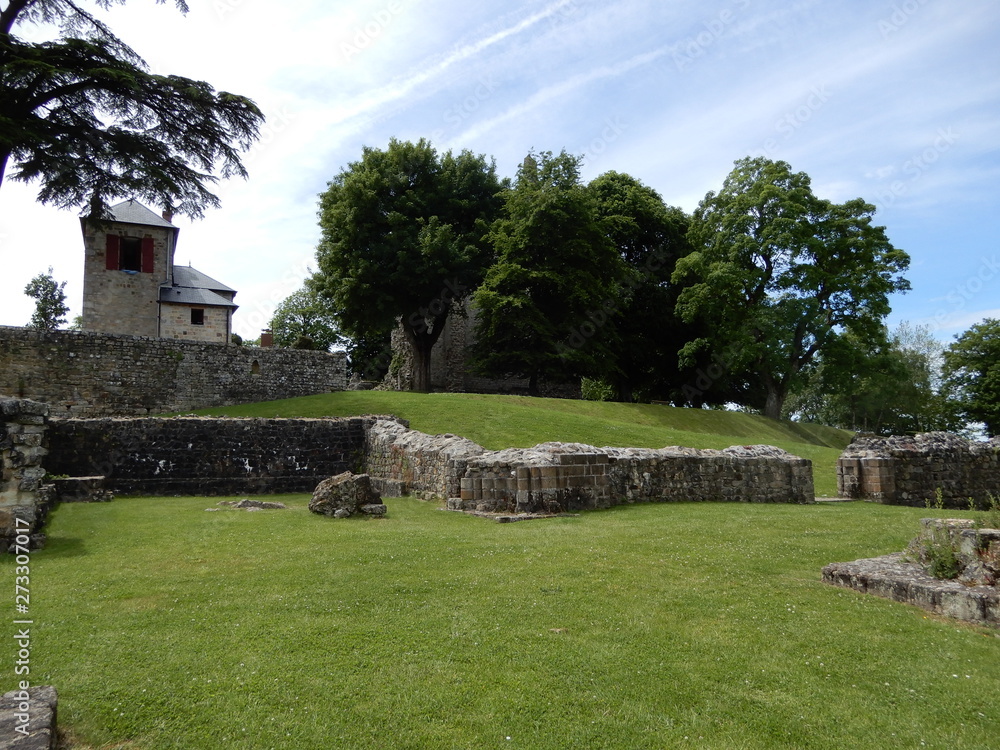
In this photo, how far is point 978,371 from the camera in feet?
142

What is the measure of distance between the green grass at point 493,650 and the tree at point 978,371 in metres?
42.8

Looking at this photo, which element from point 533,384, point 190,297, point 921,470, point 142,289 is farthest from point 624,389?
point 142,289

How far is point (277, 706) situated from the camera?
3.70m

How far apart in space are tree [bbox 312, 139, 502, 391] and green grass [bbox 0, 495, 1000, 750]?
2355 centimetres

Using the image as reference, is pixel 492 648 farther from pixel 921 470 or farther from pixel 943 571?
pixel 921 470

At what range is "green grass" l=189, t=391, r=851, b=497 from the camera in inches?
742

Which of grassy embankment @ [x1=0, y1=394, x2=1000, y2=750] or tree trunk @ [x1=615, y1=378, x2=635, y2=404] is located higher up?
tree trunk @ [x1=615, y1=378, x2=635, y2=404]

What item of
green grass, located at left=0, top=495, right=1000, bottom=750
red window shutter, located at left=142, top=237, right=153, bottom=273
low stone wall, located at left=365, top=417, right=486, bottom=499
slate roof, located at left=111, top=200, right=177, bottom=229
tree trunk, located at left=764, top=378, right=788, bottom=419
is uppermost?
slate roof, located at left=111, top=200, right=177, bottom=229

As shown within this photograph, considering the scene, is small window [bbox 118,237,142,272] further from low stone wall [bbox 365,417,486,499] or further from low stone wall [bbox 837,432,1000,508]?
low stone wall [bbox 837,432,1000,508]

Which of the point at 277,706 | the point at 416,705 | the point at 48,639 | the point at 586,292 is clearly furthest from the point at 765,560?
the point at 586,292

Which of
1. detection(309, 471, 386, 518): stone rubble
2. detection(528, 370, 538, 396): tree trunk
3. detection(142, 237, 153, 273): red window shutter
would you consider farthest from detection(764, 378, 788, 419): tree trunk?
detection(142, 237, 153, 273): red window shutter

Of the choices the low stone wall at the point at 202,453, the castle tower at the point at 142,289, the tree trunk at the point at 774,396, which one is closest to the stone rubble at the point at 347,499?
the low stone wall at the point at 202,453

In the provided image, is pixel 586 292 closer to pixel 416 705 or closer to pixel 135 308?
pixel 135 308

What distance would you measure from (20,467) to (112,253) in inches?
1090
